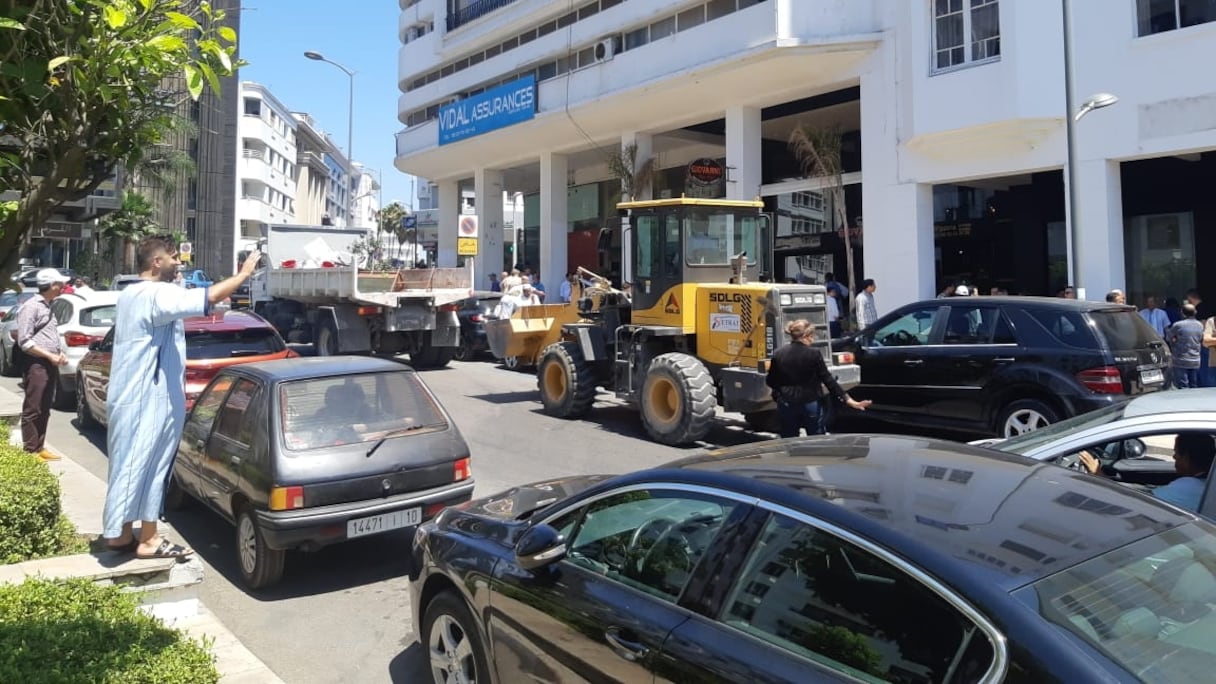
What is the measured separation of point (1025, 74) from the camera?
572 inches

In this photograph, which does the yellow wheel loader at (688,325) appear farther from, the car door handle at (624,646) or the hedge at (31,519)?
the car door handle at (624,646)

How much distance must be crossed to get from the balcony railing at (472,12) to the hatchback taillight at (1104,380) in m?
23.5

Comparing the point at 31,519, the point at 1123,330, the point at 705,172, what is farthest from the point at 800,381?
the point at 705,172

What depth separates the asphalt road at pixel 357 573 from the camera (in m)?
4.54

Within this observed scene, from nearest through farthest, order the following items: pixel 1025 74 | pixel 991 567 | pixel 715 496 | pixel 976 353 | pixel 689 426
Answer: pixel 991 567, pixel 715 496, pixel 976 353, pixel 689 426, pixel 1025 74

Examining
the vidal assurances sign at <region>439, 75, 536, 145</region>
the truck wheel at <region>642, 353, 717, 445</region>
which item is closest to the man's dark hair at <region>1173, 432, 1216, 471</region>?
the truck wheel at <region>642, 353, 717, 445</region>

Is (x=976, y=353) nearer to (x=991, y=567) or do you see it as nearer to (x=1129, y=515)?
(x=1129, y=515)

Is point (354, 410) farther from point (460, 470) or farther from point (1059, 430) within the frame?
point (1059, 430)

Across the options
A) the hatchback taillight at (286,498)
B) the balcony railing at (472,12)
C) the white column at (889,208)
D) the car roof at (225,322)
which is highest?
the balcony railing at (472,12)

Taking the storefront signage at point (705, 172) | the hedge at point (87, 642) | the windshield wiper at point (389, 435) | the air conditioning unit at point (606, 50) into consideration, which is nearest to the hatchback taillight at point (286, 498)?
the windshield wiper at point (389, 435)

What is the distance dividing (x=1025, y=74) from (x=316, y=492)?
14.1m

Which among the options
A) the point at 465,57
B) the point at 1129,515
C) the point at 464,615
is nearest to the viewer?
the point at 1129,515

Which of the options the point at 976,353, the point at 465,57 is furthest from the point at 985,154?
the point at 465,57

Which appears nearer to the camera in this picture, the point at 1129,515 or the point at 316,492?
the point at 1129,515
